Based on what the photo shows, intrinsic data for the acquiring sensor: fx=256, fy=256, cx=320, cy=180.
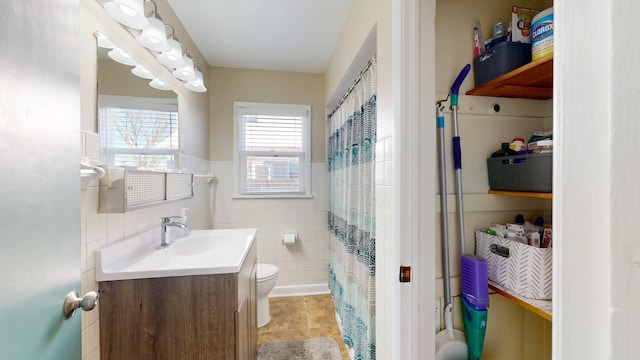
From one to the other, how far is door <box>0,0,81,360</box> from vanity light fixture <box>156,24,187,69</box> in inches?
33.0

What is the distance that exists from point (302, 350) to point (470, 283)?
4.58ft

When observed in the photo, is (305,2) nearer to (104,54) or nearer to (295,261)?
(104,54)

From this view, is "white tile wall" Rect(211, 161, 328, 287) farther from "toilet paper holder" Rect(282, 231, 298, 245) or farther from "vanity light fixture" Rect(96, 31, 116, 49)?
"vanity light fixture" Rect(96, 31, 116, 49)

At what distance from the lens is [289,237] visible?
8.91 ft

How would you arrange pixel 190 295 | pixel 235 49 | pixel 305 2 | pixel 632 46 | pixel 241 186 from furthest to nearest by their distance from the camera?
pixel 241 186 → pixel 235 49 → pixel 305 2 → pixel 190 295 → pixel 632 46

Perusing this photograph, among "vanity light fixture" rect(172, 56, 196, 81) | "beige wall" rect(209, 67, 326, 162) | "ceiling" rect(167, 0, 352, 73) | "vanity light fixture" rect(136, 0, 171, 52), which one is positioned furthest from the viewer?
"beige wall" rect(209, 67, 326, 162)

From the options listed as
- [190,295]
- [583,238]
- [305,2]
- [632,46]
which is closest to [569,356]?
[583,238]

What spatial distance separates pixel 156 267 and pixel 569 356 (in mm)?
1332

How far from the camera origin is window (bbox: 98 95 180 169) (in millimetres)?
1172

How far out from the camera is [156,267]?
3.73 feet

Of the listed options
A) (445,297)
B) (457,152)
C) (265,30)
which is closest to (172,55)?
(265,30)

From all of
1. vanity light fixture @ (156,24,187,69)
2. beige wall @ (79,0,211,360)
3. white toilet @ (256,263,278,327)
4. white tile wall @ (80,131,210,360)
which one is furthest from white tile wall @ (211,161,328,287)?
white tile wall @ (80,131,210,360)

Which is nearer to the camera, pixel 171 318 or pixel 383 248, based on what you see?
pixel 171 318

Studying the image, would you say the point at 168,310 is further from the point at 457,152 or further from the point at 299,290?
the point at 299,290
